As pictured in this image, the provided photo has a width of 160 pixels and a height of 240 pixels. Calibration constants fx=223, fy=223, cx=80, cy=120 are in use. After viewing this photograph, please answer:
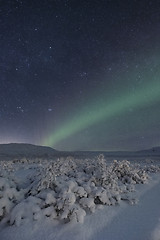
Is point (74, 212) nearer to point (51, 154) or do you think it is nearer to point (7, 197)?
point (7, 197)

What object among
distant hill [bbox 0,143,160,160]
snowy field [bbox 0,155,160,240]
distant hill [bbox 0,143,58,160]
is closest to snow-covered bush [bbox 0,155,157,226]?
snowy field [bbox 0,155,160,240]

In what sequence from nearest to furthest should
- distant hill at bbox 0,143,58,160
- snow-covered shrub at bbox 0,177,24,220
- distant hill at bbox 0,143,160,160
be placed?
snow-covered shrub at bbox 0,177,24,220 < distant hill at bbox 0,143,160,160 < distant hill at bbox 0,143,58,160

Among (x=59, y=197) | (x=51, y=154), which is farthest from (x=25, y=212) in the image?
(x=51, y=154)

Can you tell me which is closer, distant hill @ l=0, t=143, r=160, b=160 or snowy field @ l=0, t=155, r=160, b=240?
snowy field @ l=0, t=155, r=160, b=240

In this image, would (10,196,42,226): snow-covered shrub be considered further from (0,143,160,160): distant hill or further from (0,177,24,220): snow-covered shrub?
(0,143,160,160): distant hill

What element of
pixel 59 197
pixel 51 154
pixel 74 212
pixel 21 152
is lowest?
pixel 74 212

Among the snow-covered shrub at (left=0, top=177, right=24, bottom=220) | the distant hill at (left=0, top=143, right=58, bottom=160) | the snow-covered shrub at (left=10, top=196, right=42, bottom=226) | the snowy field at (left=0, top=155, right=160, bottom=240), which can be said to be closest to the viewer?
the snowy field at (left=0, top=155, right=160, bottom=240)

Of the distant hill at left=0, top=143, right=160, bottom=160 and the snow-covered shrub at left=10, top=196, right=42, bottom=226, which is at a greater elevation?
the distant hill at left=0, top=143, right=160, bottom=160

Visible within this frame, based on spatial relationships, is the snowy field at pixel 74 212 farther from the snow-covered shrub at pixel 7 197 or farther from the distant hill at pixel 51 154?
the distant hill at pixel 51 154

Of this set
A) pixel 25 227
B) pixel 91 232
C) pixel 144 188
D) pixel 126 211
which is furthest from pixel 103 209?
pixel 144 188

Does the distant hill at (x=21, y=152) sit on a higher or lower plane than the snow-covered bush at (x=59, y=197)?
higher

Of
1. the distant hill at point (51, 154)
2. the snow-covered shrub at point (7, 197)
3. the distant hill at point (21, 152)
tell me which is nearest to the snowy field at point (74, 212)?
the snow-covered shrub at point (7, 197)

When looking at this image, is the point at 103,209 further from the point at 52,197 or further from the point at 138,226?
the point at 52,197

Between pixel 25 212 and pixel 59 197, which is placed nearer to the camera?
pixel 25 212
